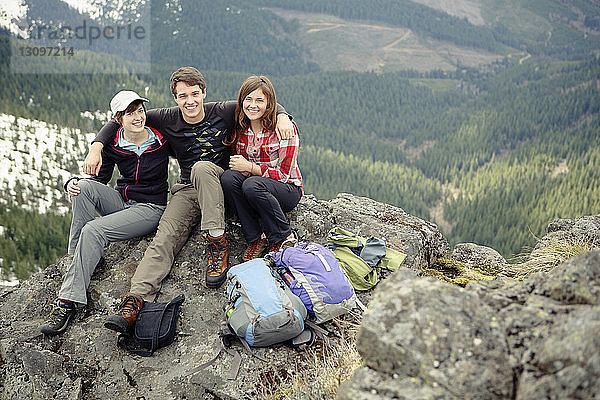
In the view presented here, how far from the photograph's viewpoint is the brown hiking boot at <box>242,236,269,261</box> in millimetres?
5320

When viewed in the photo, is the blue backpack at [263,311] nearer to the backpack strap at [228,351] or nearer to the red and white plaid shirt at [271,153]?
the backpack strap at [228,351]

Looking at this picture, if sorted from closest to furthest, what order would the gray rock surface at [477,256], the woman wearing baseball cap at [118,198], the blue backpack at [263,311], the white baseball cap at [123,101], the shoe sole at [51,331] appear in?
the blue backpack at [263,311]
the shoe sole at [51,331]
the woman wearing baseball cap at [118,198]
the white baseball cap at [123,101]
the gray rock surface at [477,256]

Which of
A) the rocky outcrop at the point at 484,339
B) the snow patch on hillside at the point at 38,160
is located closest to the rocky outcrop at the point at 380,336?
the rocky outcrop at the point at 484,339

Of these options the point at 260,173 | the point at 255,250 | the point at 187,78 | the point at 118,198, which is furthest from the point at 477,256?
the point at 118,198

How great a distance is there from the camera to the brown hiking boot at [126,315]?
404 cm

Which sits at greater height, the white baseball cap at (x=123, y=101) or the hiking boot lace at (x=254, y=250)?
the white baseball cap at (x=123, y=101)

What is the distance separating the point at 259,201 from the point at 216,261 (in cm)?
95

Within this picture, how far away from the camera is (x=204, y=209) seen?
4.95 meters

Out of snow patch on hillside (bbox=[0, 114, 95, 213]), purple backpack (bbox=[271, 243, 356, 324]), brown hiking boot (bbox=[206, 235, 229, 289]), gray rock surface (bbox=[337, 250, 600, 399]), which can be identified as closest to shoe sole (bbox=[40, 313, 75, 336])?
brown hiking boot (bbox=[206, 235, 229, 289])

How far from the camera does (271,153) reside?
5395 millimetres

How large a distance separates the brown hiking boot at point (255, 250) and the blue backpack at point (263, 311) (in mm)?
959

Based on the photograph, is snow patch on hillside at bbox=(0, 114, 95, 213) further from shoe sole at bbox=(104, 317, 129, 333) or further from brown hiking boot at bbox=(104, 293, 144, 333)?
shoe sole at bbox=(104, 317, 129, 333)

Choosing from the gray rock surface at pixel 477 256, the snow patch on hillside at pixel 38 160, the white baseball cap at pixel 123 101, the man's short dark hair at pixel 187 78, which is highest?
the man's short dark hair at pixel 187 78

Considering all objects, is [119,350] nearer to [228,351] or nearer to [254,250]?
[228,351]
